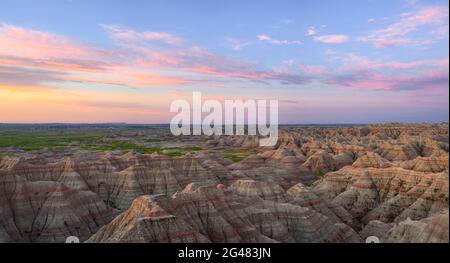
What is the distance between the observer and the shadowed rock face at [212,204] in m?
33.2

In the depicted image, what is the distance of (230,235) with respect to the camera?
35094mm

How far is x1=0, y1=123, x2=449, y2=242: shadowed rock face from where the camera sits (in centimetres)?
3322

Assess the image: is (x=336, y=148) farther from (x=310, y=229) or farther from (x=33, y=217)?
(x=33, y=217)

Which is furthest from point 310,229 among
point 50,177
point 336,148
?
point 336,148

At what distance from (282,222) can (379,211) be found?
882 inches

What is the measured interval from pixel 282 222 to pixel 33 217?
27.8 metres

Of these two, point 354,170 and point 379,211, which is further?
point 354,170

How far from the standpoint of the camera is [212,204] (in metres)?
38.1
